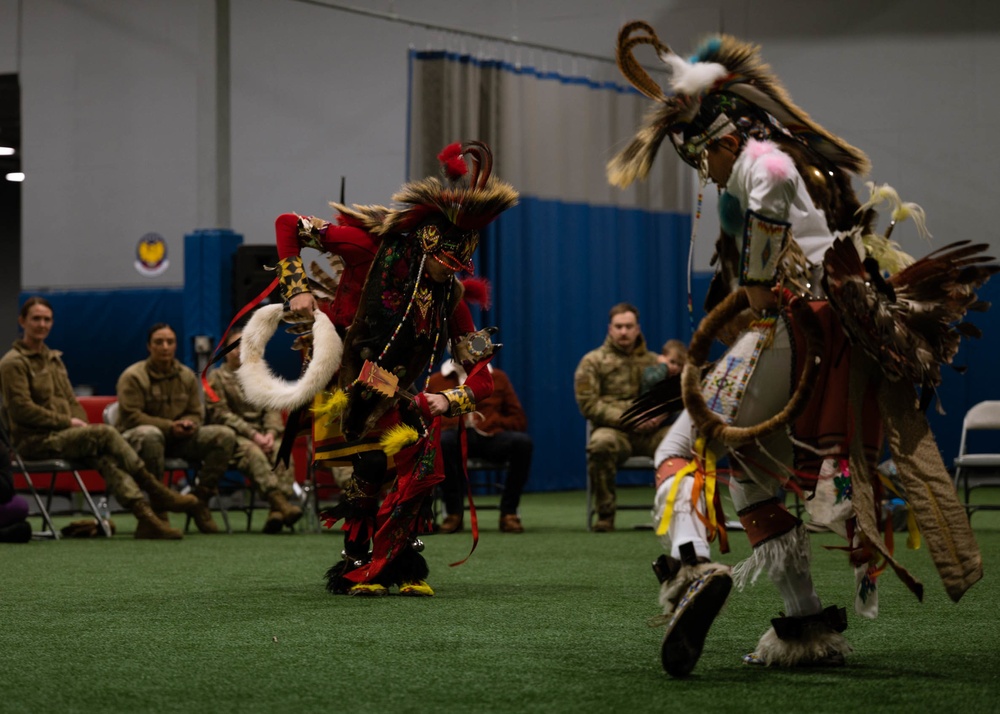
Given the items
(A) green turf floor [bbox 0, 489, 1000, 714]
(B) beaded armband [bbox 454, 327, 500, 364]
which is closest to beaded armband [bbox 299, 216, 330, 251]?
(B) beaded armband [bbox 454, 327, 500, 364]

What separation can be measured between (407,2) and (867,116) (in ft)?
14.0

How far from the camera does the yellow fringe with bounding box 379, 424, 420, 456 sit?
4457mm

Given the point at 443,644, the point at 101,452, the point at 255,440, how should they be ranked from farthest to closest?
the point at 255,440
the point at 101,452
the point at 443,644

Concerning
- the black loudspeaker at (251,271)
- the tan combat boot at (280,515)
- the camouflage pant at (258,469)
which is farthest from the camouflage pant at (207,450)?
the black loudspeaker at (251,271)

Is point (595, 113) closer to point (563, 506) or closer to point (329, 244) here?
point (563, 506)

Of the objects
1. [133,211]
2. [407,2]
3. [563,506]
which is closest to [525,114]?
[407,2]

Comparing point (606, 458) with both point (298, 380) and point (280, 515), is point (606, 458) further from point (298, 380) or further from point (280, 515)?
point (298, 380)

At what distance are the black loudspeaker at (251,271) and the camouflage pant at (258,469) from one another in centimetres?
153

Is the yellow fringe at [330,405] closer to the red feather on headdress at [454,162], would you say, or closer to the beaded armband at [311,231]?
the beaded armband at [311,231]

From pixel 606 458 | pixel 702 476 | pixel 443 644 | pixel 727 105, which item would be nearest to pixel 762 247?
pixel 727 105

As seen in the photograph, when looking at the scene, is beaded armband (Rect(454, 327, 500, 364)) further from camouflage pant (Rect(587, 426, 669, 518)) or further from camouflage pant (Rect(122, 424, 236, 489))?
camouflage pant (Rect(122, 424, 236, 489))

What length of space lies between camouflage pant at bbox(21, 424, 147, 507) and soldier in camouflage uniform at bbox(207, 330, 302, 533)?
74 centimetres

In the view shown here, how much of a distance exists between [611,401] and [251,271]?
2914 millimetres

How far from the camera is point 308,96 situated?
12180 millimetres
